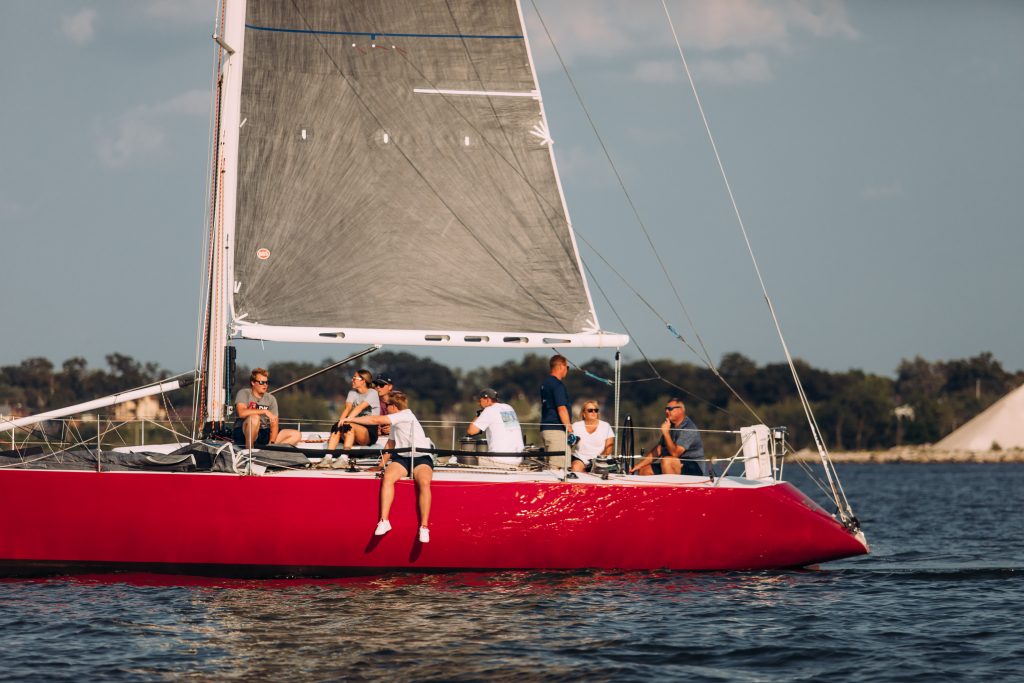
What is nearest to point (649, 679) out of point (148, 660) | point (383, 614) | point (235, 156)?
point (383, 614)

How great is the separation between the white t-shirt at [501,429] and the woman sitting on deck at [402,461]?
0.79m

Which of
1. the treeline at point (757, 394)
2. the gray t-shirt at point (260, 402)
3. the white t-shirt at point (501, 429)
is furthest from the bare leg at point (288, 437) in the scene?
the treeline at point (757, 394)

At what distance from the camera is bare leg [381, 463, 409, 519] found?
44.8 feet

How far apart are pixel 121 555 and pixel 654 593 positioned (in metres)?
5.58

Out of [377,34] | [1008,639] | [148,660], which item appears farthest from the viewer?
[377,34]

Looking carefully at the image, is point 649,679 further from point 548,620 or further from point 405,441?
point 405,441

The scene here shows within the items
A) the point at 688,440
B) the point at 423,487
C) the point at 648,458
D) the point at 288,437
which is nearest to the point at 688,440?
the point at 688,440

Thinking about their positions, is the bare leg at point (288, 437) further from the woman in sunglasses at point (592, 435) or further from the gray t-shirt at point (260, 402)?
the woman in sunglasses at point (592, 435)

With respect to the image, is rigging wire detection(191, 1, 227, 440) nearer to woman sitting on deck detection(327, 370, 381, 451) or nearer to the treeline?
woman sitting on deck detection(327, 370, 381, 451)

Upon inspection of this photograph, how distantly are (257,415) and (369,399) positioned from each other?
1.42 m

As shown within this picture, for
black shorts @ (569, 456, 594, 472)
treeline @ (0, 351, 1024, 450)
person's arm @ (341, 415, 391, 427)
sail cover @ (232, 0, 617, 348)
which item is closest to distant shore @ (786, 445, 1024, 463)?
treeline @ (0, 351, 1024, 450)

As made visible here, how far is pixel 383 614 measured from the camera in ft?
40.0

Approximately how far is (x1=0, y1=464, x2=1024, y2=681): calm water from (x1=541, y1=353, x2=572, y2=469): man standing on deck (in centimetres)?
139

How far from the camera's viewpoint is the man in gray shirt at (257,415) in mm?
14273
